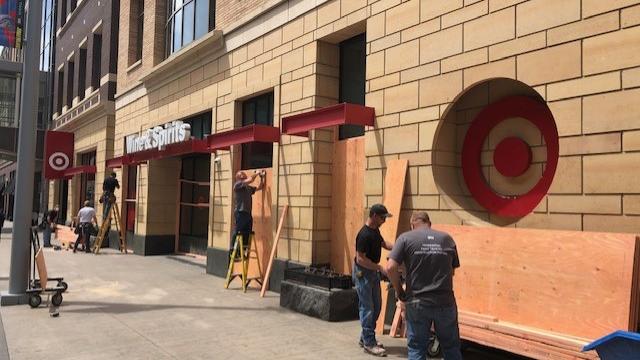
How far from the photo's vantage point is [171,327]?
7.67m

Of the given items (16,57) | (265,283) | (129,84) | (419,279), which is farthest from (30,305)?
(16,57)

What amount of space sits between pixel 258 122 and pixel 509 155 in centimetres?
640

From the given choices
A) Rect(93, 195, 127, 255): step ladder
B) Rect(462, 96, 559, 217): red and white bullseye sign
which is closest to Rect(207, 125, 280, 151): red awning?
Rect(462, 96, 559, 217): red and white bullseye sign

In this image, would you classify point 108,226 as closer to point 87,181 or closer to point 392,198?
point 87,181

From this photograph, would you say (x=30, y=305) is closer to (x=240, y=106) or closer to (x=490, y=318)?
(x=240, y=106)

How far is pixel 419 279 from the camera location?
16.1 feet

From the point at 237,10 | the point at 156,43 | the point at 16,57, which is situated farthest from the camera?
the point at 16,57

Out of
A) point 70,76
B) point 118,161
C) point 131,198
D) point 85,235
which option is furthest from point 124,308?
point 70,76

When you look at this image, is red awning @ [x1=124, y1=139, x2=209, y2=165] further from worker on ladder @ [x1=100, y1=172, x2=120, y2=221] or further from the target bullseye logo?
the target bullseye logo

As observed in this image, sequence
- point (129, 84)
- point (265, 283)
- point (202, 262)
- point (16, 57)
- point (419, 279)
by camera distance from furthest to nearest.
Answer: point (16, 57) < point (129, 84) < point (202, 262) < point (265, 283) < point (419, 279)

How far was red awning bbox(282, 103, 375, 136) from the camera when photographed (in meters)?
8.27

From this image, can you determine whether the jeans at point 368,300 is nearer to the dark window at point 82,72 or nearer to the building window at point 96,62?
the building window at point 96,62

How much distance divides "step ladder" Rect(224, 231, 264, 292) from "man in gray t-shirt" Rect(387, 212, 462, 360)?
6.05 metres

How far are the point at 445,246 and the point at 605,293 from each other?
1488 millimetres
